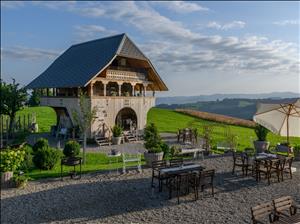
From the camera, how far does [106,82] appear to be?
87.1ft

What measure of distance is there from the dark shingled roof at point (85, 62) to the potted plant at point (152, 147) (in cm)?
907

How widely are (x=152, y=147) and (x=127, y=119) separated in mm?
13864

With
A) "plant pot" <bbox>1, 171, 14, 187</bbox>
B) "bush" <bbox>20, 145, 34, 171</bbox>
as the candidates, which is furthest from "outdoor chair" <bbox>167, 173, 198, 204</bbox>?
"bush" <bbox>20, 145, 34, 171</bbox>

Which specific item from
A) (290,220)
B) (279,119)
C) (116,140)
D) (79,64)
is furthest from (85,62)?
(290,220)

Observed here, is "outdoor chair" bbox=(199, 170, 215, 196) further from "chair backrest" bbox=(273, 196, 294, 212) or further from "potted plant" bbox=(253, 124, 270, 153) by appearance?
"potted plant" bbox=(253, 124, 270, 153)

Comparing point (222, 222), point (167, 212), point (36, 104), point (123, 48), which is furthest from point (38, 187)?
point (36, 104)

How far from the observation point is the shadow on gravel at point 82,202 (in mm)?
10344

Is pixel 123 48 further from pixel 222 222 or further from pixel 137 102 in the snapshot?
pixel 222 222

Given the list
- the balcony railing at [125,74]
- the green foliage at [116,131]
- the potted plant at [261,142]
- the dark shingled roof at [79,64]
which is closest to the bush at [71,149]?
the dark shingled roof at [79,64]

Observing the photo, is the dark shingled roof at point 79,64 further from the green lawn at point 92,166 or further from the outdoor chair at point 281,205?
the outdoor chair at point 281,205

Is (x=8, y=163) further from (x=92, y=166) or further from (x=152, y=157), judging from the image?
(x=152, y=157)

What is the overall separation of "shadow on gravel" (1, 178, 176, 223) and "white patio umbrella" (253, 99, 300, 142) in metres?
6.48

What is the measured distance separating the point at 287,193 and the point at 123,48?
63.8 feet

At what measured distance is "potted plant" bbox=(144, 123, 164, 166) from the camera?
1683 centimetres
